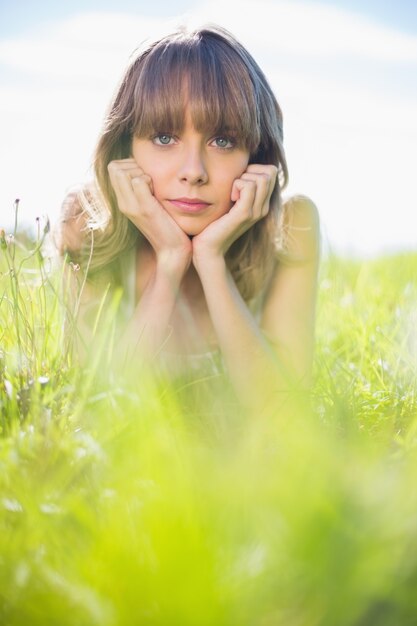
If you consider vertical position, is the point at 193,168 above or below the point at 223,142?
below

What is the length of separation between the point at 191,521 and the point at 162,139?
1.79 meters

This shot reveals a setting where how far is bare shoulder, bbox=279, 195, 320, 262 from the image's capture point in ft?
10.2

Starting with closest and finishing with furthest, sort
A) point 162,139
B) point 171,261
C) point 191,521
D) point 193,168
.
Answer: point 191,521
point 193,168
point 162,139
point 171,261

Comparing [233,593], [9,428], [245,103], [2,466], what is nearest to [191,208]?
[245,103]

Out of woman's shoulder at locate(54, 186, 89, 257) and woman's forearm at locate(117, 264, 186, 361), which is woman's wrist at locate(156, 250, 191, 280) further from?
woman's shoulder at locate(54, 186, 89, 257)

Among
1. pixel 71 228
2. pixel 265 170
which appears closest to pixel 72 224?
pixel 71 228

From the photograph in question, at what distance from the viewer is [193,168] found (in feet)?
8.18

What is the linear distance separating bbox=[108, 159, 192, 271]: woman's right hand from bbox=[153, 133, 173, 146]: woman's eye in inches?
5.5

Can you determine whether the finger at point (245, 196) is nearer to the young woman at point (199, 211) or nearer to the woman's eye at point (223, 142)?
the young woman at point (199, 211)

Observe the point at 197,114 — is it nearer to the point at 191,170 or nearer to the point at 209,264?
the point at 191,170

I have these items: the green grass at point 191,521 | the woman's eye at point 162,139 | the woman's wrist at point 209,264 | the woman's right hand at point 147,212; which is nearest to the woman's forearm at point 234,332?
the woman's wrist at point 209,264

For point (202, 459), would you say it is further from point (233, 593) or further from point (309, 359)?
point (309, 359)

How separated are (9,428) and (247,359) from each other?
118cm

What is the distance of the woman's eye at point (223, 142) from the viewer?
8.59 feet
